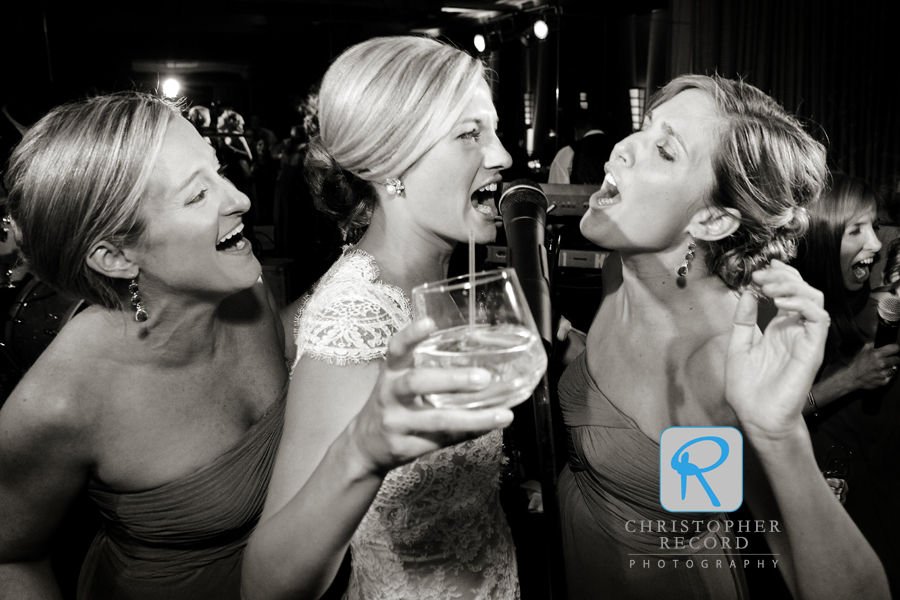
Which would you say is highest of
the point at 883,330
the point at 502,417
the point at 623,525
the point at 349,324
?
the point at 502,417

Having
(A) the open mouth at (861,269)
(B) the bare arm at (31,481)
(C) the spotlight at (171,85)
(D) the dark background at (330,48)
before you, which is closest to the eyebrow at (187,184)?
(B) the bare arm at (31,481)

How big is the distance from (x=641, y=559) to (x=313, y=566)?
0.79m

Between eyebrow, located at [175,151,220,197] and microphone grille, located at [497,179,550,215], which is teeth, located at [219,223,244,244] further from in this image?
microphone grille, located at [497,179,550,215]

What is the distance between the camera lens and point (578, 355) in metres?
1.71

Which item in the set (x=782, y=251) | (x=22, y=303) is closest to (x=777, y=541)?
(x=782, y=251)

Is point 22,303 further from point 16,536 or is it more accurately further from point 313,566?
point 313,566

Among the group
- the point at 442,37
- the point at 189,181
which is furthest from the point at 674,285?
the point at 442,37

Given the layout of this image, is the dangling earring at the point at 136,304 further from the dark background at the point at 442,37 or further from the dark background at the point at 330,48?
the dark background at the point at 330,48

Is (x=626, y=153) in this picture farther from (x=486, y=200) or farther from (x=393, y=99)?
(x=393, y=99)

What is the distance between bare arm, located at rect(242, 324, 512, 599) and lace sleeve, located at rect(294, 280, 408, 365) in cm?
2

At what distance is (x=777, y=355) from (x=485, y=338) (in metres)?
0.54

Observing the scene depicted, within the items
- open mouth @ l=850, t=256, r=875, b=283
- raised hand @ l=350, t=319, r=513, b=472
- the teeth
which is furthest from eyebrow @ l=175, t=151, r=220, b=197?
open mouth @ l=850, t=256, r=875, b=283

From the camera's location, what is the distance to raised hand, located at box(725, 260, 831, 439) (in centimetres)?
87

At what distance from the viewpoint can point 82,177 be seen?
121cm
